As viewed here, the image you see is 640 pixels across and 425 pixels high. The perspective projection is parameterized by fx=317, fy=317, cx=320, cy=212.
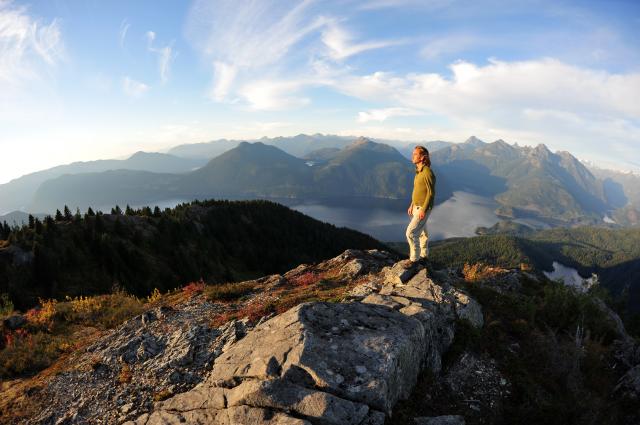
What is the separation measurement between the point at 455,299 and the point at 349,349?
6.14 meters

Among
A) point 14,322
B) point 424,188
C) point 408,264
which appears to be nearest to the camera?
point 424,188

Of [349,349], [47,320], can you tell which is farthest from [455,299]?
[47,320]

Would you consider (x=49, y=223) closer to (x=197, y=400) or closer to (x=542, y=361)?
(x=197, y=400)

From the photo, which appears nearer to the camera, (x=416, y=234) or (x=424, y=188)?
(x=424, y=188)

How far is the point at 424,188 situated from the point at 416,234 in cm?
237

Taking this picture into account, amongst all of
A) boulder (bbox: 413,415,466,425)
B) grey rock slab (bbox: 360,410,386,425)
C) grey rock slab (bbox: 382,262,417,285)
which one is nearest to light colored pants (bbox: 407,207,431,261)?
grey rock slab (bbox: 382,262,417,285)

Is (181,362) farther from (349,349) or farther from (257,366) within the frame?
(349,349)

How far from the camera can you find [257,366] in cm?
781

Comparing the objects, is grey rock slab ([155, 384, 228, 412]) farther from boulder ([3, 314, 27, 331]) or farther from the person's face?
boulder ([3, 314, 27, 331])

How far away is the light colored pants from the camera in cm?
1371

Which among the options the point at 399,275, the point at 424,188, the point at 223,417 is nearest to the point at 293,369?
the point at 223,417

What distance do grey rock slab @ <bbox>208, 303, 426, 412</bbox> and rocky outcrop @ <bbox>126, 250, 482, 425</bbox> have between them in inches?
0.9

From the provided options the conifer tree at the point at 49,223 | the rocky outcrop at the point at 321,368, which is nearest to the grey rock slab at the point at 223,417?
the rocky outcrop at the point at 321,368

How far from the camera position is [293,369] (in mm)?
7371
